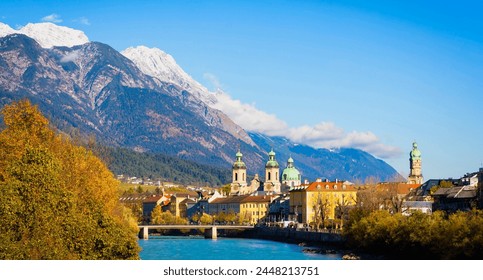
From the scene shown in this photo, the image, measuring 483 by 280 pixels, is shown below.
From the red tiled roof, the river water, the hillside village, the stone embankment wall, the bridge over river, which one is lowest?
the river water

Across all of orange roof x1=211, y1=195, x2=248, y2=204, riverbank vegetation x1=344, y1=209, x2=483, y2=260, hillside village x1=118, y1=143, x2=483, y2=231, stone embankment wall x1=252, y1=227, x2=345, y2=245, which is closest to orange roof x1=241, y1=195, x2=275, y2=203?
hillside village x1=118, y1=143, x2=483, y2=231

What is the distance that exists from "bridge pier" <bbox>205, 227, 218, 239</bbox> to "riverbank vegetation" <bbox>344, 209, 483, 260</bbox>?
49705 millimetres

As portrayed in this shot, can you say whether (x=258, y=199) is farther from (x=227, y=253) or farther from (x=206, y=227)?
(x=227, y=253)

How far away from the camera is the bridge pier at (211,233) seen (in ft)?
457

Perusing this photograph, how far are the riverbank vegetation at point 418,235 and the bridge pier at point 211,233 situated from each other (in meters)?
49.7

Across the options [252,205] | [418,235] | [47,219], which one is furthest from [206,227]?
[47,219]

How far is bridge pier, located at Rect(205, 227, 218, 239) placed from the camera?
457 ft

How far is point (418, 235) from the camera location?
225 ft

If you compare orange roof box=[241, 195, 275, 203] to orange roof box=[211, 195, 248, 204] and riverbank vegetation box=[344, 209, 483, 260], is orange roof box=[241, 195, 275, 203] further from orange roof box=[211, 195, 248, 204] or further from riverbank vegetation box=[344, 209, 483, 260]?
riverbank vegetation box=[344, 209, 483, 260]

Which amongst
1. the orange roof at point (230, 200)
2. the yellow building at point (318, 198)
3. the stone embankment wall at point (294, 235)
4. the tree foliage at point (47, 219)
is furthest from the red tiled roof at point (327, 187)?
the tree foliage at point (47, 219)

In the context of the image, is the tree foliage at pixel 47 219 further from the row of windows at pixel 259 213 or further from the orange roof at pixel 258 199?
the row of windows at pixel 259 213
